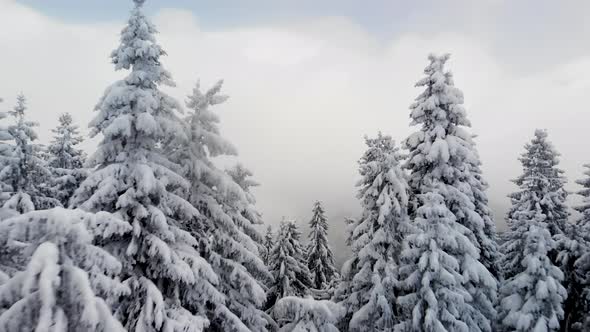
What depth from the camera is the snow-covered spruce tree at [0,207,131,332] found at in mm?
6137

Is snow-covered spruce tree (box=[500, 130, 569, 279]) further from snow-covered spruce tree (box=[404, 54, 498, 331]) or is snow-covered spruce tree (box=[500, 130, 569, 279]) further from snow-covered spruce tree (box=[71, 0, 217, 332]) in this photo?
snow-covered spruce tree (box=[71, 0, 217, 332])

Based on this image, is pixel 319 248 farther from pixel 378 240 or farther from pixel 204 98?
pixel 204 98

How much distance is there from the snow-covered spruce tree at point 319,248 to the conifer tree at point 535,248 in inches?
809

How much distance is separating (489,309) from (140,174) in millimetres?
18154

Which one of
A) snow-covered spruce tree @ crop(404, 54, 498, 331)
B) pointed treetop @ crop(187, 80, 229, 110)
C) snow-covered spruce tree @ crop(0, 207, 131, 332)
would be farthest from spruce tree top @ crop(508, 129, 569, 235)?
snow-covered spruce tree @ crop(0, 207, 131, 332)

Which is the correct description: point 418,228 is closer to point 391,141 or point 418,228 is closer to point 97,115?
point 391,141

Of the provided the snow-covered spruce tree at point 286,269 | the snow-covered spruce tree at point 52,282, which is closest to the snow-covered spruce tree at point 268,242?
the snow-covered spruce tree at point 286,269

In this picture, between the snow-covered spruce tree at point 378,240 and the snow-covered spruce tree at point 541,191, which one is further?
the snow-covered spruce tree at point 541,191

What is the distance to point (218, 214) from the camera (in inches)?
685

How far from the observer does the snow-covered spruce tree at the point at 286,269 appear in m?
30.5

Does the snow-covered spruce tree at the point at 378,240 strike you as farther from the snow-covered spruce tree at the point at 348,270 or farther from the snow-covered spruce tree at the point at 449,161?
the snow-covered spruce tree at the point at 449,161

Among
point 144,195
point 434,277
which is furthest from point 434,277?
point 144,195

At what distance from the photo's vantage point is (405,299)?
19109mm

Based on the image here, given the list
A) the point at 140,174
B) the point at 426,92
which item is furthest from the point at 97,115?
the point at 426,92
